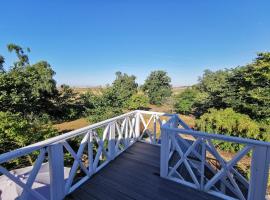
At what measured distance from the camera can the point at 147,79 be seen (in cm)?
2638

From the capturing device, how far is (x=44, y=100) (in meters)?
15.5

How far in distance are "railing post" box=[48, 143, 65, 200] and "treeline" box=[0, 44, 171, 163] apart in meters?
3.33

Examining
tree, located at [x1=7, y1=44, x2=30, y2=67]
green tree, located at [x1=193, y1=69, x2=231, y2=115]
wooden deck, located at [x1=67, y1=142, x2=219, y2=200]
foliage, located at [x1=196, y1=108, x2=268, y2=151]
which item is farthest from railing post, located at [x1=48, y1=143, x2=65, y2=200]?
tree, located at [x1=7, y1=44, x2=30, y2=67]

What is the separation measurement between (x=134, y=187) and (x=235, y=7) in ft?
31.4

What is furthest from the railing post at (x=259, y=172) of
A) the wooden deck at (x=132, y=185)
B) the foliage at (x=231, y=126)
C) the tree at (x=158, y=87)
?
the tree at (x=158, y=87)

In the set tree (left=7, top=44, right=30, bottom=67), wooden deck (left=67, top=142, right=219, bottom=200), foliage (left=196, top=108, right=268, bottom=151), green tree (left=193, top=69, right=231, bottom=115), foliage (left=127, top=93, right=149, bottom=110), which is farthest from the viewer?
foliage (left=127, top=93, right=149, bottom=110)

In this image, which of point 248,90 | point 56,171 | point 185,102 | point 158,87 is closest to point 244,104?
point 248,90

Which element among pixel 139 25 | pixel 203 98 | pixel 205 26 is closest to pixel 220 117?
pixel 203 98

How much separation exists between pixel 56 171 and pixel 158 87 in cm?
2423

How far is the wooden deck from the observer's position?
249cm

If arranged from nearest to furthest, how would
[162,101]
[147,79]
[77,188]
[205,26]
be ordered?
1. [77,188]
2. [205,26]
3. [162,101]
4. [147,79]

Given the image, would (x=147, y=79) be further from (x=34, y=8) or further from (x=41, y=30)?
(x=34, y=8)

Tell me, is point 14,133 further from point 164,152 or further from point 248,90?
point 248,90

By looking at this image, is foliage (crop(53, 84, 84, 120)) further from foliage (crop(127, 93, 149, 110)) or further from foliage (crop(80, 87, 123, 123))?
foliage (crop(80, 87, 123, 123))
